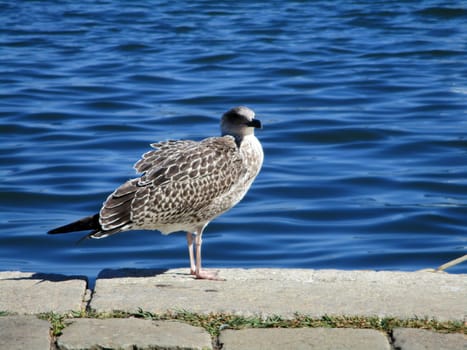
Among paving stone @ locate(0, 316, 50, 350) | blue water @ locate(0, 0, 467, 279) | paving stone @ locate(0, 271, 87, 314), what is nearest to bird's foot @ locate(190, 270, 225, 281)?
paving stone @ locate(0, 271, 87, 314)

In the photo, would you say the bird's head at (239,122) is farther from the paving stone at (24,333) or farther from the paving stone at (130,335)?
the paving stone at (24,333)

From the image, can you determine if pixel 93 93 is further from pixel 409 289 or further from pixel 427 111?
pixel 409 289

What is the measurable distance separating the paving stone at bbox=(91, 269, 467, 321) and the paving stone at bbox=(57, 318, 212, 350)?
0.30 metres

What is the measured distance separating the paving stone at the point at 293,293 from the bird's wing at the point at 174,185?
501 millimetres

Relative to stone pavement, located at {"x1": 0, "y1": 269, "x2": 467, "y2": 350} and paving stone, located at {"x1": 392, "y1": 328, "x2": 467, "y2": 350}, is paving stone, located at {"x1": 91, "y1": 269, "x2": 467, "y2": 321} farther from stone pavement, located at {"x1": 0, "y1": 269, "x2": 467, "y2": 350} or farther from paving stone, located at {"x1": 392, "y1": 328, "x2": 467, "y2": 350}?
paving stone, located at {"x1": 392, "y1": 328, "x2": 467, "y2": 350}

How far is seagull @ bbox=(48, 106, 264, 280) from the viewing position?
700 cm

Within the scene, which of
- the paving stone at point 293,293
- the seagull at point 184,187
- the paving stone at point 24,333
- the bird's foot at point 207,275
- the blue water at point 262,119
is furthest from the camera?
the blue water at point 262,119

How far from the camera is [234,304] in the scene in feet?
18.5

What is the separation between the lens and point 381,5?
2506 cm

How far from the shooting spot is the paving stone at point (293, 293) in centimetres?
554

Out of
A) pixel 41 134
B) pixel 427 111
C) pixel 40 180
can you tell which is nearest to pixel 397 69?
pixel 427 111

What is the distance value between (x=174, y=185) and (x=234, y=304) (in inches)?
67.1

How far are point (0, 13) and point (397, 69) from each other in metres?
10.1

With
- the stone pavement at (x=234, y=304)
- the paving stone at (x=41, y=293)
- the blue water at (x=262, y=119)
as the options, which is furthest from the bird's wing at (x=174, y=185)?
the blue water at (x=262, y=119)
